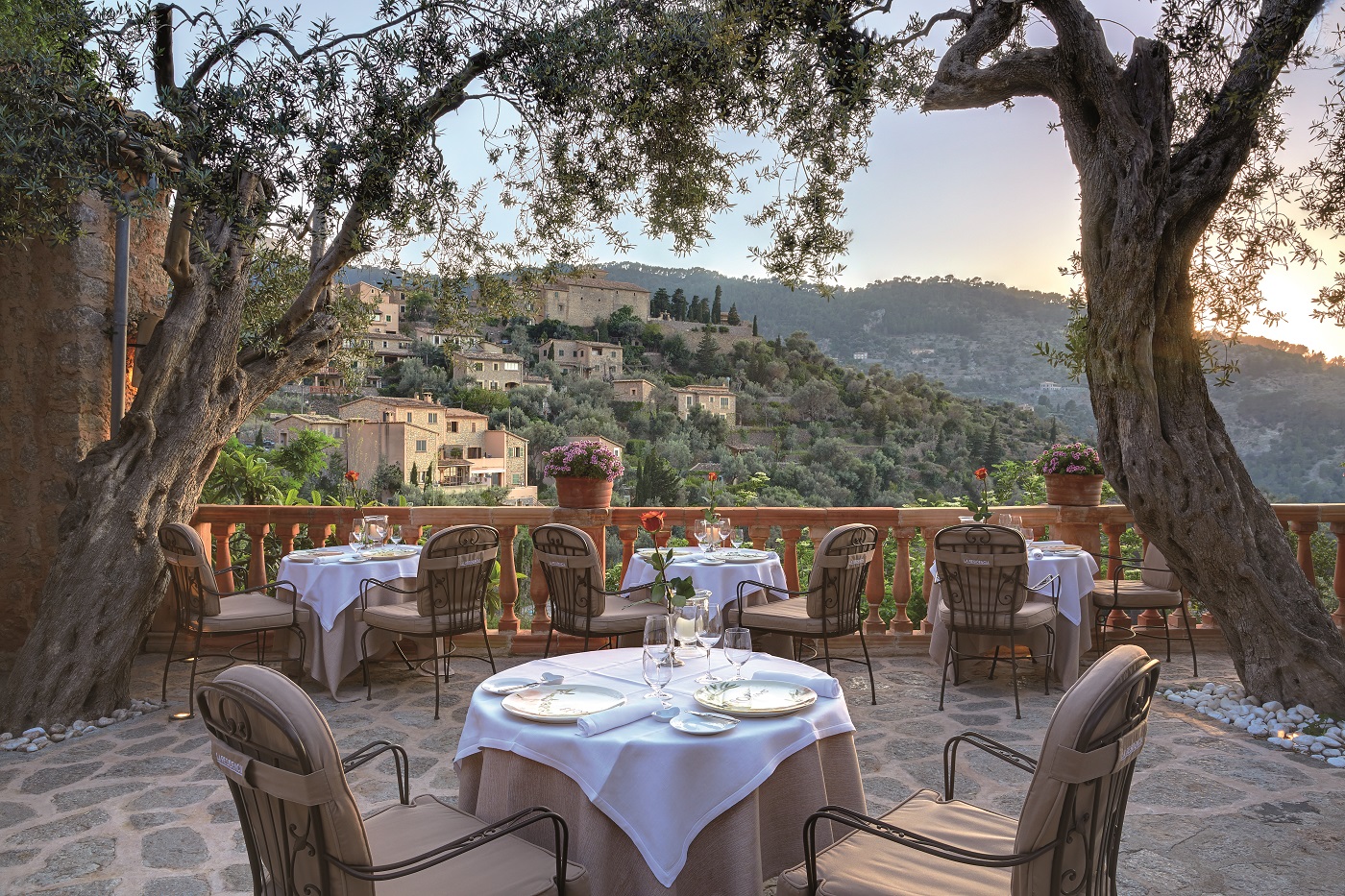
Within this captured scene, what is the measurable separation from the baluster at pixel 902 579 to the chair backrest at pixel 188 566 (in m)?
3.88

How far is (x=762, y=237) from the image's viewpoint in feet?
15.7

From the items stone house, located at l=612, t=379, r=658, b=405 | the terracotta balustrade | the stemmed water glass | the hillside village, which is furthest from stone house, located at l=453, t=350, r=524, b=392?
the stemmed water glass

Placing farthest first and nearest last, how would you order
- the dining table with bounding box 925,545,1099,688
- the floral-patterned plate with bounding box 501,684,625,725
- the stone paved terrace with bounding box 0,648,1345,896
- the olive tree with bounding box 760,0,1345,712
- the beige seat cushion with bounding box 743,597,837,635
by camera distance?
1. the dining table with bounding box 925,545,1099,688
2. the beige seat cushion with bounding box 743,597,837,635
3. the olive tree with bounding box 760,0,1345,712
4. the stone paved terrace with bounding box 0,648,1345,896
5. the floral-patterned plate with bounding box 501,684,625,725

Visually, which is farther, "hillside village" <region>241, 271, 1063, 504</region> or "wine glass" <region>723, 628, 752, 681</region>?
"hillside village" <region>241, 271, 1063, 504</region>

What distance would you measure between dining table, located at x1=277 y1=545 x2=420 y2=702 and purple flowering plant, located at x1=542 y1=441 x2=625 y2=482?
119 centimetres

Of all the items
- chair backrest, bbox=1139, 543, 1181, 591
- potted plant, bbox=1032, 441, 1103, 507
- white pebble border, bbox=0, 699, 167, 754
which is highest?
potted plant, bbox=1032, 441, 1103, 507

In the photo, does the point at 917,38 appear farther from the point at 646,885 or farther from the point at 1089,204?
the point at 646,885

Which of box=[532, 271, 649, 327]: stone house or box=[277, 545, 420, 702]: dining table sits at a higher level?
box=[532, 271, 649, 327]: stone house

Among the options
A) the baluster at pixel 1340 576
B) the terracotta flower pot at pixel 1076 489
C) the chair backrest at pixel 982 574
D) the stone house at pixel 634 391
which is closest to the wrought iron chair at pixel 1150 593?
the terracotta flower pot at pixel 1076 489

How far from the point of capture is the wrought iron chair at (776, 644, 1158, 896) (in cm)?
150

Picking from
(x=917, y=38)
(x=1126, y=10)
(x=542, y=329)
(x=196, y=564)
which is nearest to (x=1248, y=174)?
(x=1126, y=10)

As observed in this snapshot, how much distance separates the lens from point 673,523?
554cm

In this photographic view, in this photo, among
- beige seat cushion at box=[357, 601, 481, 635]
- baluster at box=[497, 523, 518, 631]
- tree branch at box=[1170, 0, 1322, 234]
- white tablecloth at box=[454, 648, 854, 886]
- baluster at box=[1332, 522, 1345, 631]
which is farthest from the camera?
baluster at box=[497, 523, 518, 631]

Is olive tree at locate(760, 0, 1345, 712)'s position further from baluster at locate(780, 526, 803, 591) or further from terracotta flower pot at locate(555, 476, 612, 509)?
terracotta flower pot at locate(555, 476, 612, 509)
